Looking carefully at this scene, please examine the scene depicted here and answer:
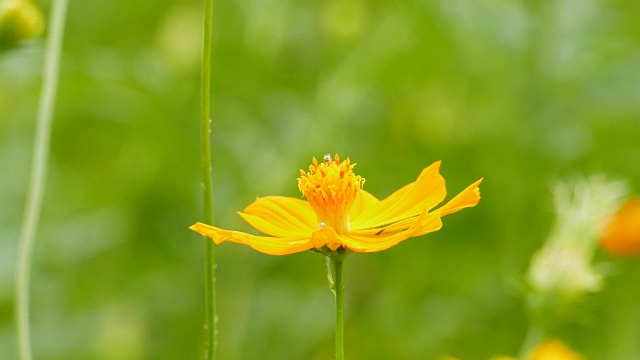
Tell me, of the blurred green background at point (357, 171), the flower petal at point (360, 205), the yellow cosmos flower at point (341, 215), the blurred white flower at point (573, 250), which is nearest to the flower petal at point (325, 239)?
the yellow cosmos flower at point (341, 215)

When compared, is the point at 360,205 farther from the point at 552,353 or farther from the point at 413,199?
the point at 552,353

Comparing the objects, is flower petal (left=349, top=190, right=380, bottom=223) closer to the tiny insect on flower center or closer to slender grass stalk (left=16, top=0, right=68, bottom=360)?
the tiny insect on flower center

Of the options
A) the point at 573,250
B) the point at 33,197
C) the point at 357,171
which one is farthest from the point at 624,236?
the point at 33,197

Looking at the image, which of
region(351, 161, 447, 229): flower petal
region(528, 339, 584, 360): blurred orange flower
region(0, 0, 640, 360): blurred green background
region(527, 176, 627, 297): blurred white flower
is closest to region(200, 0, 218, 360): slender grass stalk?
region(351, 161, 447, 229): flower petal

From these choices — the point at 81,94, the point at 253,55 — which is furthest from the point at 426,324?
the point at 81,94

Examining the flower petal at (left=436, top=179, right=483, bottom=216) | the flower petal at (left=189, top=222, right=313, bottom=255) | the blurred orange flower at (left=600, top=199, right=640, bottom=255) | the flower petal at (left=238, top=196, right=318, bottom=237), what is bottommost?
the flower petal at (left=189, top=222, right=313, bottom=255)

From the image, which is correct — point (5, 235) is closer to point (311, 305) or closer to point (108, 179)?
point (108, 179)
